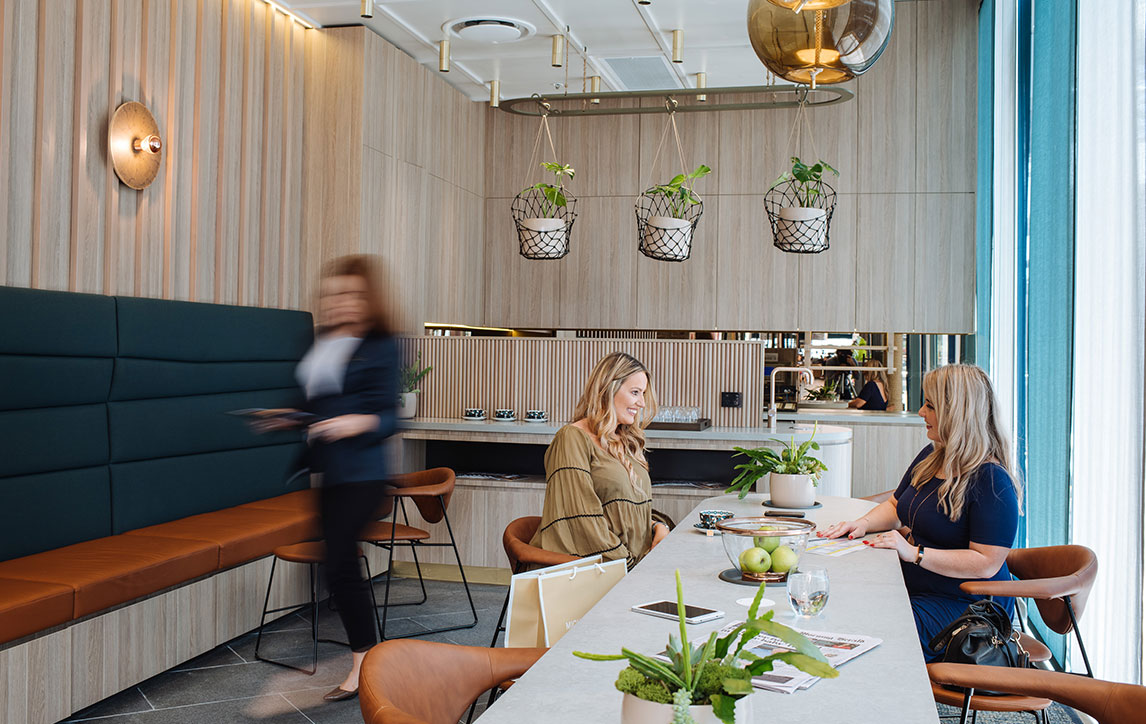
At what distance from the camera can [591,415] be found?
140 inches

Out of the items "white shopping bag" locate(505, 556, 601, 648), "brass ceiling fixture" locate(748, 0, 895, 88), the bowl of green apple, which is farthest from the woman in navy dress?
"brass ceiling fixture" locate(748, 0, 895, 88)

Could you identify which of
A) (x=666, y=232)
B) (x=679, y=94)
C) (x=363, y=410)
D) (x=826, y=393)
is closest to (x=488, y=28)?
(x=679, y=94)

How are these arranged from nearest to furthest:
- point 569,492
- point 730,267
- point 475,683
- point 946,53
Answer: point 475,683 → point 569,492 → point 946,53 → point 730,267

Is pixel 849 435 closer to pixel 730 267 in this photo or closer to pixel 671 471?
pixel 671 471

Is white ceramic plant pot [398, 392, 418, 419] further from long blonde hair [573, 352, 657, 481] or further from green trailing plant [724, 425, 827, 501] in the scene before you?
green trailing plant [724, 425, 827, 501]

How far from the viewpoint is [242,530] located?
4270mm

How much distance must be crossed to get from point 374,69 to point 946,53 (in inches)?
167

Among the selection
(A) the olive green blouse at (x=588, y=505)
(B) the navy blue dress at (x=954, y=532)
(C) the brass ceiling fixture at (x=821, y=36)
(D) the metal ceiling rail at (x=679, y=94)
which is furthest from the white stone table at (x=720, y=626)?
(D) the metal ceiling rail at (x=679, y=94)

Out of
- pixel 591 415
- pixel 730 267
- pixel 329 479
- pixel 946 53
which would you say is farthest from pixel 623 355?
pixel 946 53

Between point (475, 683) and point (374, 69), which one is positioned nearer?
point (475, 683)

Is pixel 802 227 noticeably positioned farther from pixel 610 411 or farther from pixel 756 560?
pixel 756 560

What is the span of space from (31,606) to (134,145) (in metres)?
2.28

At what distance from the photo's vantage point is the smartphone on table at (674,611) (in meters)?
1.93

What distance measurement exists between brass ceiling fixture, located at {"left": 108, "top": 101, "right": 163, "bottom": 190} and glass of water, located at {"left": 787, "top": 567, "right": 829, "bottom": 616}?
3.74 metres
